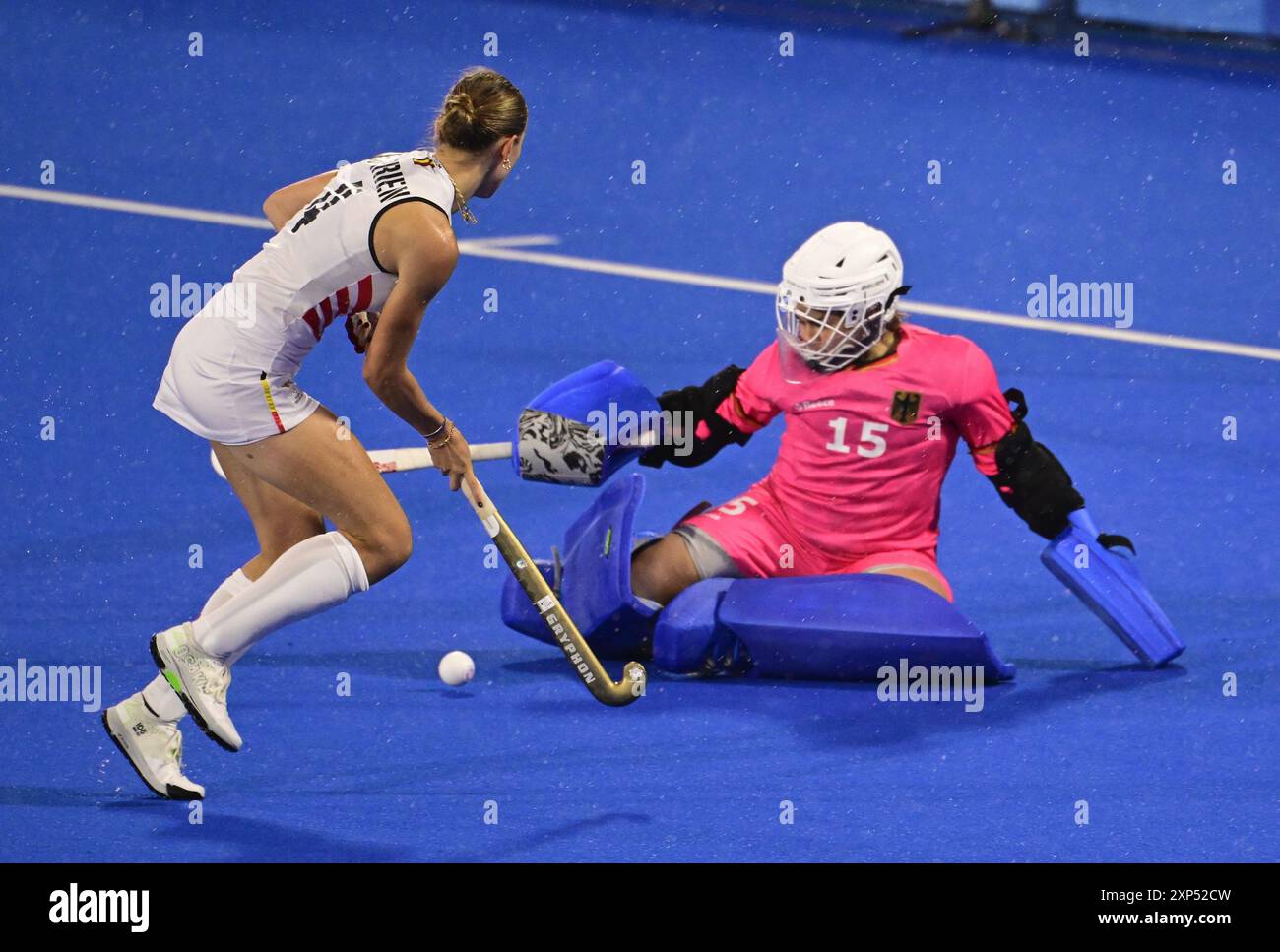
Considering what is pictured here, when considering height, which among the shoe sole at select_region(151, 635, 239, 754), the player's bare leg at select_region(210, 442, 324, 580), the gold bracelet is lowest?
the shoe sole at select_region(151, 635, 239, 754)

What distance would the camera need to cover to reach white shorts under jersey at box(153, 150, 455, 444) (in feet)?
18.5

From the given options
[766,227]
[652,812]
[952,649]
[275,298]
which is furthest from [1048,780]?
[766,227]

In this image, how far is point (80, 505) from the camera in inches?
349

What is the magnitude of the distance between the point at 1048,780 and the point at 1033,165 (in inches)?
320

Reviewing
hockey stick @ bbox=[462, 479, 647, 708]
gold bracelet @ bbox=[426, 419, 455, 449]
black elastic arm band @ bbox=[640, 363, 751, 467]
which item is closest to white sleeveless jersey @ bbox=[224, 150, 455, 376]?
gold bracelet @ bbox=[426, 419, 455, 449]

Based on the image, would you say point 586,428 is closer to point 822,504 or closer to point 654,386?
point 822,504

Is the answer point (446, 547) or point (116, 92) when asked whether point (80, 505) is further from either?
point (116, 92)

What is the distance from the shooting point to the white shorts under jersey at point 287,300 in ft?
18.5

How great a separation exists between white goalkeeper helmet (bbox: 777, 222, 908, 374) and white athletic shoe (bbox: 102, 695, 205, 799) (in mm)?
2252

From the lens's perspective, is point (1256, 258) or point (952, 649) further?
point (1256, 258)

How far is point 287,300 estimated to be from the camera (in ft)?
18.7

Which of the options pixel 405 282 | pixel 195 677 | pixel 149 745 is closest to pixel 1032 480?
pixel 405 282

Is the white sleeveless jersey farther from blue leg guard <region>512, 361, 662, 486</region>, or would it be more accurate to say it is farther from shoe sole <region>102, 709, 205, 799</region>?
blue leg guard <region>512, 361, 662, 486</region>

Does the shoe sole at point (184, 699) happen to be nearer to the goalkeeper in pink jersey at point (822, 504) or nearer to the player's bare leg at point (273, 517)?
the player's bare leg at point (273, 517)
